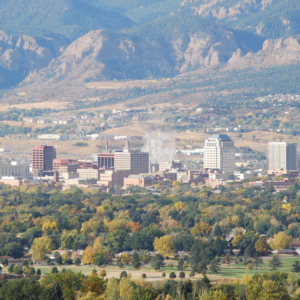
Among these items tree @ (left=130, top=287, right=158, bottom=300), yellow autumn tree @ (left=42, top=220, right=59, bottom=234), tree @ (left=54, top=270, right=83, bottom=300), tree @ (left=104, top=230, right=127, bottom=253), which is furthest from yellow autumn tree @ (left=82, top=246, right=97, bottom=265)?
tree @ (left=130, top=287, right=158, bottom=300)

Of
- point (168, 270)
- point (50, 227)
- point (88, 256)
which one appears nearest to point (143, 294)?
point (168, 270)

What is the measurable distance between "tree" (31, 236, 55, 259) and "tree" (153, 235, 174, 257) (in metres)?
11.1

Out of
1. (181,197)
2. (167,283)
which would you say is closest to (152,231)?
(167,283)

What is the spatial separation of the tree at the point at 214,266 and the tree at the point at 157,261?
16.2 ft

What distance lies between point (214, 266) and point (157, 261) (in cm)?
577

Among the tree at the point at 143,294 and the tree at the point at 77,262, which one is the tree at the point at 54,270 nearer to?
the tree at the point at 77,262

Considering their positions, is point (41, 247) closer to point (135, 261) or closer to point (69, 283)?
point (135, 261)

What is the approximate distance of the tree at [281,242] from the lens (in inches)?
3765

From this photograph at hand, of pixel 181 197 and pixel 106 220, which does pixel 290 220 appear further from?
pixel 181 197

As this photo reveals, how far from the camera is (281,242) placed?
96000 mm

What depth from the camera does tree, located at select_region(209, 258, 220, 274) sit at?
80375 mm

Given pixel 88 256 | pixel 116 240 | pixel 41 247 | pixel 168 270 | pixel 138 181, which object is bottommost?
pixel 168 270

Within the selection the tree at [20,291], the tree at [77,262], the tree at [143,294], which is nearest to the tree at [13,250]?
the tree at [77,262]

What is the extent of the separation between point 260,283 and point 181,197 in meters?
81.6
